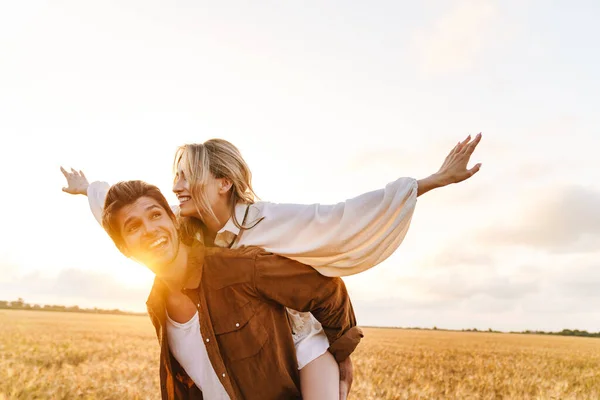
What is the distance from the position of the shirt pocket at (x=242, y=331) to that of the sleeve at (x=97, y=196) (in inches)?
57.6

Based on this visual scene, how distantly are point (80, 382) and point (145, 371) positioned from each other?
111 centimetres

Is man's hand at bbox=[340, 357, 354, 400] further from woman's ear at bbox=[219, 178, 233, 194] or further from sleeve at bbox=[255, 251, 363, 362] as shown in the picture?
woman's ear at bbox=[219, 178, 233, 194]

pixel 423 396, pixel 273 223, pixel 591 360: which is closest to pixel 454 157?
pixel 273 223

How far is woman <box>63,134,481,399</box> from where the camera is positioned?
3.36 meters

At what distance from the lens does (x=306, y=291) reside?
3334 millimetres

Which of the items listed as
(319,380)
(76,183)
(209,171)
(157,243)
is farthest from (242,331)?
(76,183)

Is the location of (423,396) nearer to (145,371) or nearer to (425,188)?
(145,371)

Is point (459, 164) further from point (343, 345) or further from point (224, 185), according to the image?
point (224, 185)

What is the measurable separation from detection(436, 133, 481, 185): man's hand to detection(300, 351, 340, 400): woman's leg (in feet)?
4.02

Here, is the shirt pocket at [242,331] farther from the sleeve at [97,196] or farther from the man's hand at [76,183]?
the man's hand at [76,183]

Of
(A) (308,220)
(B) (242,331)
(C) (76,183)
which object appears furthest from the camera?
(C) (76,183)

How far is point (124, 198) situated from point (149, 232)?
23 centimetres

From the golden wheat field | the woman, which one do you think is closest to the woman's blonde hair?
the woman

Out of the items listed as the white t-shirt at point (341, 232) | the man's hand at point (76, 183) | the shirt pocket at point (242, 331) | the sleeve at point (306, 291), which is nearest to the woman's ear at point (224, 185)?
the white t-shirt at point (341, 232)
